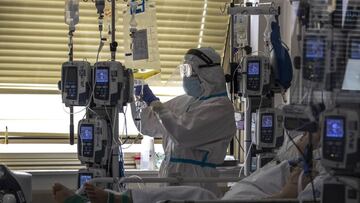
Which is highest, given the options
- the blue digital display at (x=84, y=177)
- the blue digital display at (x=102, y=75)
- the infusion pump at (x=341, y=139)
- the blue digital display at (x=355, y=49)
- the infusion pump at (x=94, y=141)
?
the blue digital display at (x=355, y=49)

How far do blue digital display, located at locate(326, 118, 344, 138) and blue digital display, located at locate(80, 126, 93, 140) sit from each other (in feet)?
6.27

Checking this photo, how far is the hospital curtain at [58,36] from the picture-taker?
5754mm

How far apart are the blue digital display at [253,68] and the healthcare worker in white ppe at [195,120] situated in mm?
209

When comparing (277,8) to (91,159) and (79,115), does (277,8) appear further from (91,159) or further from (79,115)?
(79,115)

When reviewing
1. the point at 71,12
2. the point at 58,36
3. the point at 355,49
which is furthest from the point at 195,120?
the point at 58,36

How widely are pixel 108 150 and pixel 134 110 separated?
1.70 feet

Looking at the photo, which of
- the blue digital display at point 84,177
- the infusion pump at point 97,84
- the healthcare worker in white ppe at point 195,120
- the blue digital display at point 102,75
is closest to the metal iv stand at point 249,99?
the healthcare worker in white ppe at point 195,120

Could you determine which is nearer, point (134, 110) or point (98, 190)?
point (98, 190)

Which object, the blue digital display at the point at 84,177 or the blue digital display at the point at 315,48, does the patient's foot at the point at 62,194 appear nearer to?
the blue digital display at the point at 84,177

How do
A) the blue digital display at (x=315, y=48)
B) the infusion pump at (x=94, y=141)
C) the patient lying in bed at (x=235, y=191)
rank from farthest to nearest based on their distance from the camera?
1. the infusion pump at (x=94, y=141)
2. the patient lying in bed at (x=235, y=191)
3. the blue digital display at (x=315, y=48)

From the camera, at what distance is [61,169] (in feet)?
18.5

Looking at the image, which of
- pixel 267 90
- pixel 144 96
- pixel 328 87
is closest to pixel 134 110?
pixel 144 96

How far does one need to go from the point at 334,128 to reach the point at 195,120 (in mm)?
1710

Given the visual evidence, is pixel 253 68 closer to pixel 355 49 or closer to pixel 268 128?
pixel 268 128
